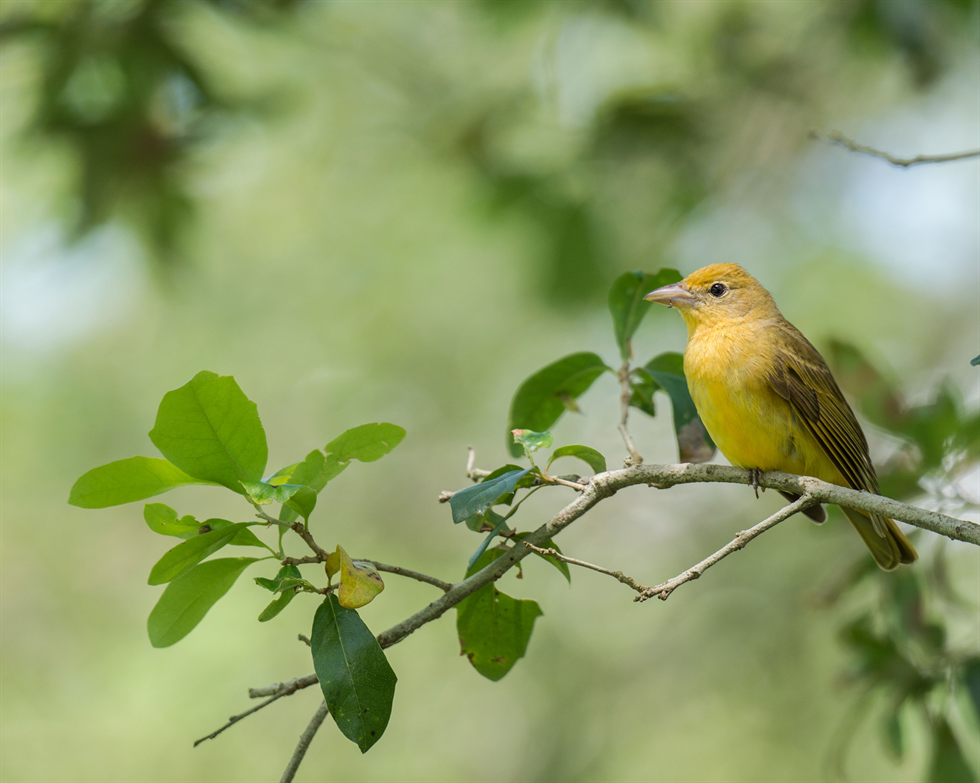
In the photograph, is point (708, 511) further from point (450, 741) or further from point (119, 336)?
point (119, 336)

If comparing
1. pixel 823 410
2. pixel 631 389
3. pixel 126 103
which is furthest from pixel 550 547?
pixel 126 103

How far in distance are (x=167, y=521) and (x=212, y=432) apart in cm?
27

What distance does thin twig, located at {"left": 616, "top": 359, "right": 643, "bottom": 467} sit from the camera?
2156mm

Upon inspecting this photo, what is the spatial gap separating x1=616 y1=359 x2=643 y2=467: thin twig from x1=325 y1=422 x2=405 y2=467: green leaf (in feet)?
1.97

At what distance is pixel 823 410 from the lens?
3037mm

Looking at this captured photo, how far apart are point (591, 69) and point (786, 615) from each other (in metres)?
4.54

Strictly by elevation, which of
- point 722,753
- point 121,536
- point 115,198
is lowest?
point 722,753

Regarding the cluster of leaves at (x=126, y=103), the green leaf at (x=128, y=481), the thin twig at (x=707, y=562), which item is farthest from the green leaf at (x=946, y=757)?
the cluster of leaves at (x=126, y=103)

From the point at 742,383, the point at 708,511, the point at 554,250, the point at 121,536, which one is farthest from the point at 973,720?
the point at 121,536

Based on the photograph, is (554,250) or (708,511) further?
(708,511)

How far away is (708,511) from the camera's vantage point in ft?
24.5

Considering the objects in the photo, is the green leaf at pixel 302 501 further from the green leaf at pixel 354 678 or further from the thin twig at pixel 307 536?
the green leaf at pixel 354 678

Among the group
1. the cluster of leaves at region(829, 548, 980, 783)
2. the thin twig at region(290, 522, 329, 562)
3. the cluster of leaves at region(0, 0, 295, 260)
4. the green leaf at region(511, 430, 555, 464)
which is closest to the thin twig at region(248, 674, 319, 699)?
the thin twig at region(290, 522, 329, 562)

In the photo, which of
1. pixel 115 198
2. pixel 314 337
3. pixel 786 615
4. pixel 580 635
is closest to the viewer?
pixel 115 198
